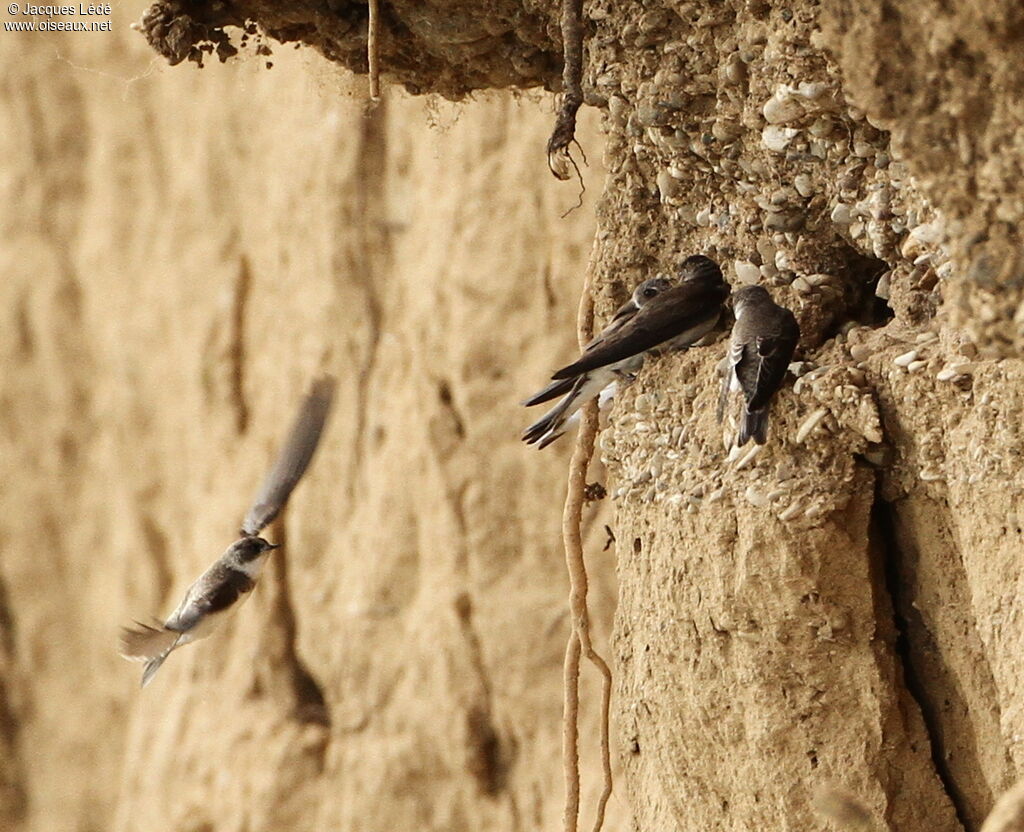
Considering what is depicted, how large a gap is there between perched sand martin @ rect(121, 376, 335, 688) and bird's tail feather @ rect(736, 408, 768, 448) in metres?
1.37

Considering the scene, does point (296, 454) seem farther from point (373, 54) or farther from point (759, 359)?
point (759, 359)

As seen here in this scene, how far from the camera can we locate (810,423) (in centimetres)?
217

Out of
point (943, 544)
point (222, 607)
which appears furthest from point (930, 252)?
point (222, 607)

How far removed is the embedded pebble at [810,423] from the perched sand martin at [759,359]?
0.16 ft

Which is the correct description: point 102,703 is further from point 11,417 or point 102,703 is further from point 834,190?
point 834,190

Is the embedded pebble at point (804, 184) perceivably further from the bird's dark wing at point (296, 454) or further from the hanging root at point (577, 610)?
the bird's dark wing at point (296, 454)

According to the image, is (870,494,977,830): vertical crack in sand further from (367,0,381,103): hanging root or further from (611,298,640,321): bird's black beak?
(367,0,381,103): hanging root

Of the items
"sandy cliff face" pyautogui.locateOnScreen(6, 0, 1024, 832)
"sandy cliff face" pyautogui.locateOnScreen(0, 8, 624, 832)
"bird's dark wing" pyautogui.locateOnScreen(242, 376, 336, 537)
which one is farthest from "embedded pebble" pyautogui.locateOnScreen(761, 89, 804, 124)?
"bird's dark wing" pyautogui.locateOnScreen(242, 376, 336, 537)

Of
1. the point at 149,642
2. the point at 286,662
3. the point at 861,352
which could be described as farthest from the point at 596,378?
the point at 286,662

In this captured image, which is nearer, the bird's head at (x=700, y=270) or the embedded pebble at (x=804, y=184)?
the embedded pebble at (x=804, y=184)

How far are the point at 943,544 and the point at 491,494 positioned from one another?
239 centimetres

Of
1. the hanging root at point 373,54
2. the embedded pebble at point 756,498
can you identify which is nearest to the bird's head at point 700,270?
the embedded pebble at point 756,498

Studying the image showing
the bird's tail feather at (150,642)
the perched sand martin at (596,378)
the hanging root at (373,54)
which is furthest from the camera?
the bird's tail feather at (150,642)

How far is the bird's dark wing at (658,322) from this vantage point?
2.37 metres
